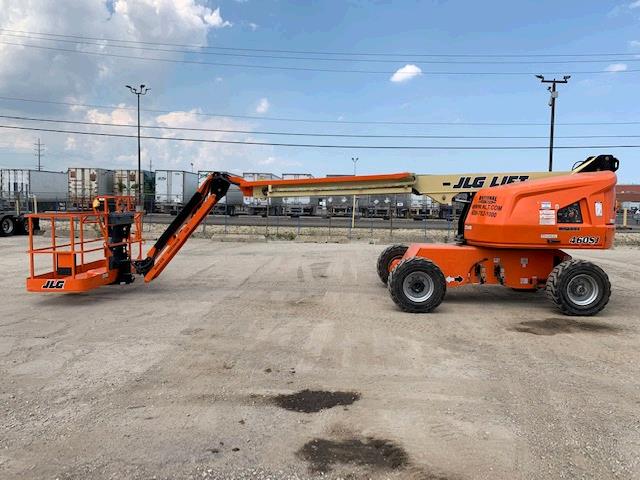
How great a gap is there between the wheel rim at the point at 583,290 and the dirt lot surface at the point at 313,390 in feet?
1.26

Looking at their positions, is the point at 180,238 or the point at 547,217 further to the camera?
the point at 180,238

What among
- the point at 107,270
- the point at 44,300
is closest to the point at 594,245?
the point at 107,270

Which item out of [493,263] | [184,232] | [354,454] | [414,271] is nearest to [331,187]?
[414,271]

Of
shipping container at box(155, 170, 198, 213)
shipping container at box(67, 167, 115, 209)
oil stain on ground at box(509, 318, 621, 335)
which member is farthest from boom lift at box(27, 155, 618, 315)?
shipping container at box(67, 167, 115, 209)

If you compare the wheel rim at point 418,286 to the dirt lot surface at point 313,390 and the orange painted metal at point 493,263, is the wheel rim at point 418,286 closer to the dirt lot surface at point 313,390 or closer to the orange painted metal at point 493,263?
the dirt lot surface at point 313,390

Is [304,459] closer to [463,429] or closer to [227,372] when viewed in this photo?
[463,429]

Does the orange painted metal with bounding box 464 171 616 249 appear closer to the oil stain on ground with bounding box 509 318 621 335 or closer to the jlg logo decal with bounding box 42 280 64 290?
the oil stain on ground with bounding box 509 318 621 335

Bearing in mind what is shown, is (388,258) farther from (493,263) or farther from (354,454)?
(354,454)

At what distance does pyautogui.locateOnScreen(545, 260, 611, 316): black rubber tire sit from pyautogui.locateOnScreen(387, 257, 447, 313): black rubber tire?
191 centimetres

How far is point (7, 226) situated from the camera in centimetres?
2450

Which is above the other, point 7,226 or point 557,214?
point 557,214

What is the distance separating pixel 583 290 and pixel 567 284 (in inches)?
15.5

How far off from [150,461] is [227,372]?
78.5 inches

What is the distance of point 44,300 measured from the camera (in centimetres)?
989
